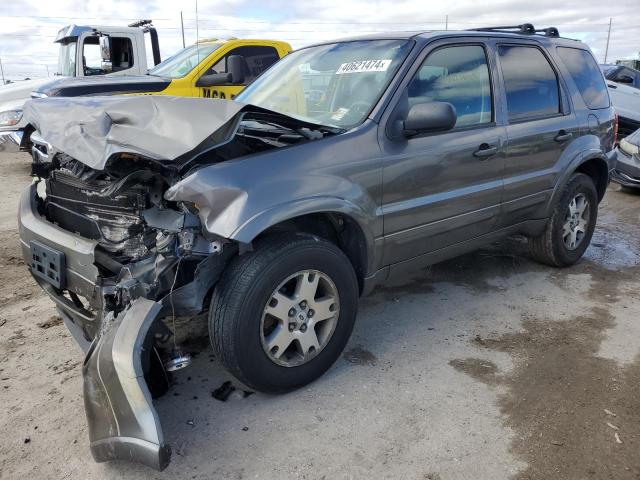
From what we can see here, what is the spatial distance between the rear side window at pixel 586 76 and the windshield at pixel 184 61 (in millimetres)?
5294

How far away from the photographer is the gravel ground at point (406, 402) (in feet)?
7.90

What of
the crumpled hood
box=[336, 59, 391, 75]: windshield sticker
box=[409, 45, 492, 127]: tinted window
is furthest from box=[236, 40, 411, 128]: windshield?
the crumpled hood

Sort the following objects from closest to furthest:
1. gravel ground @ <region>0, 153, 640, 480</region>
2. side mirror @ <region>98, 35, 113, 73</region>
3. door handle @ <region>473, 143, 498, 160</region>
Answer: gravel ground @ <region>0, 153, 640, 480</region>
door handle @ <region>473, 143, 498, 160</region>
side mirror @ <region>98, 35, 113, 73</region>

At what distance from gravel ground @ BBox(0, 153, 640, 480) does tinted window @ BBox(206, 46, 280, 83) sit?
5104 millimetres

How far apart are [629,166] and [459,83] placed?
576 centimetres

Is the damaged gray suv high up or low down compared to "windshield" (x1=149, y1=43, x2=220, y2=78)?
down

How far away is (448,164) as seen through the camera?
337 centimetres

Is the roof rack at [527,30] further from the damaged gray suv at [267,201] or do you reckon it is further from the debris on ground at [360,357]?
the debris on ground at [360,357]

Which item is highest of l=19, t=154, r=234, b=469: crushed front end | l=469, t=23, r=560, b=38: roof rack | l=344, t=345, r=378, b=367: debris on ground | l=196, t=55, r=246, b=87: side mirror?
l=469, t=23, r=560, b=38: roof rack

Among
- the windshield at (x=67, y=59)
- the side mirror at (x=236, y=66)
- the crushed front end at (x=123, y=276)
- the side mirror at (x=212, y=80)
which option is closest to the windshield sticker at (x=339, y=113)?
the crushed front end at (x=123, y=276)

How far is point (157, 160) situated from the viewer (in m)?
2.46

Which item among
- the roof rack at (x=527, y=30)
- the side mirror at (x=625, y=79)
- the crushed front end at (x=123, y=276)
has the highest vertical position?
the roof rack at (x=527, y=30)

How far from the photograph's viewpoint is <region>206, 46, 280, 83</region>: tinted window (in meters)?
8.28

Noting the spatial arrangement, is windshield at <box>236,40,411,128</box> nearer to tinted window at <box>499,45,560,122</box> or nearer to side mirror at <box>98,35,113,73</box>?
tinted window at <box>499,45,560,122</box>
